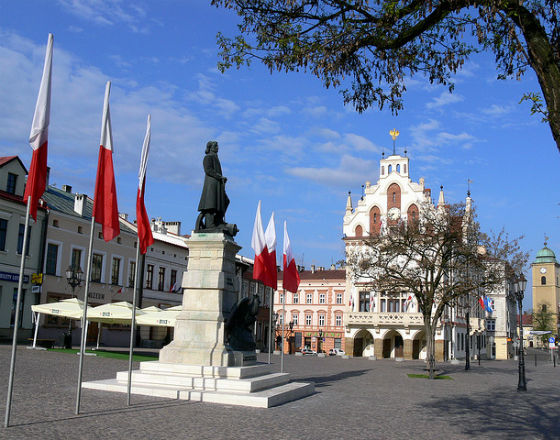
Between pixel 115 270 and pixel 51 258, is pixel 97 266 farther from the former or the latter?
pixel 51 258

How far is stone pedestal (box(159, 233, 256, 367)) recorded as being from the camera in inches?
585

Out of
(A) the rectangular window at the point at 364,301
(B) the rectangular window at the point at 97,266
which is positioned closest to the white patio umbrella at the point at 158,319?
(B) the rectangular window at the point at 97,266

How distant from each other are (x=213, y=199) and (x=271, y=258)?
17.9 feet

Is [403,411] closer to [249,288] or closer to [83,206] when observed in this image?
[83,206]

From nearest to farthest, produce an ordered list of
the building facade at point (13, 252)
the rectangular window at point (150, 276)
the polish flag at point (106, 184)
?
the polish flag at point (106, 184) → the building facade at point (13, 252) → the rectangular window at point (150, 276)

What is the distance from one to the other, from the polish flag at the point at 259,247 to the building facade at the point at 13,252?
18.1 meters

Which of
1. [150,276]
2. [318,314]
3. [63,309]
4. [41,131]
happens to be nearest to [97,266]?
[150,276]

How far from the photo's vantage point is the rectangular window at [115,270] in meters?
44.1

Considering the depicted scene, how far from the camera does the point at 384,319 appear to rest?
57.4 metres

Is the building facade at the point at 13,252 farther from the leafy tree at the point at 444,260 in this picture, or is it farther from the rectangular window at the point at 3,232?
the leafy tree at the point at 444,260

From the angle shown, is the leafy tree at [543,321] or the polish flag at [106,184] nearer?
the polish flag at [106,184]

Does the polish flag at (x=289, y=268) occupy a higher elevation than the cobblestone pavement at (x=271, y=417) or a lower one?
higher

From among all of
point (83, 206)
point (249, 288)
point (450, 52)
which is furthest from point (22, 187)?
point (249, 288)

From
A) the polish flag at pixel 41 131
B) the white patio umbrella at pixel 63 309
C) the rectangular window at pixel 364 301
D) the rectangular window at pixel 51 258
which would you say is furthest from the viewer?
the rectangular window at pixel 364 301
